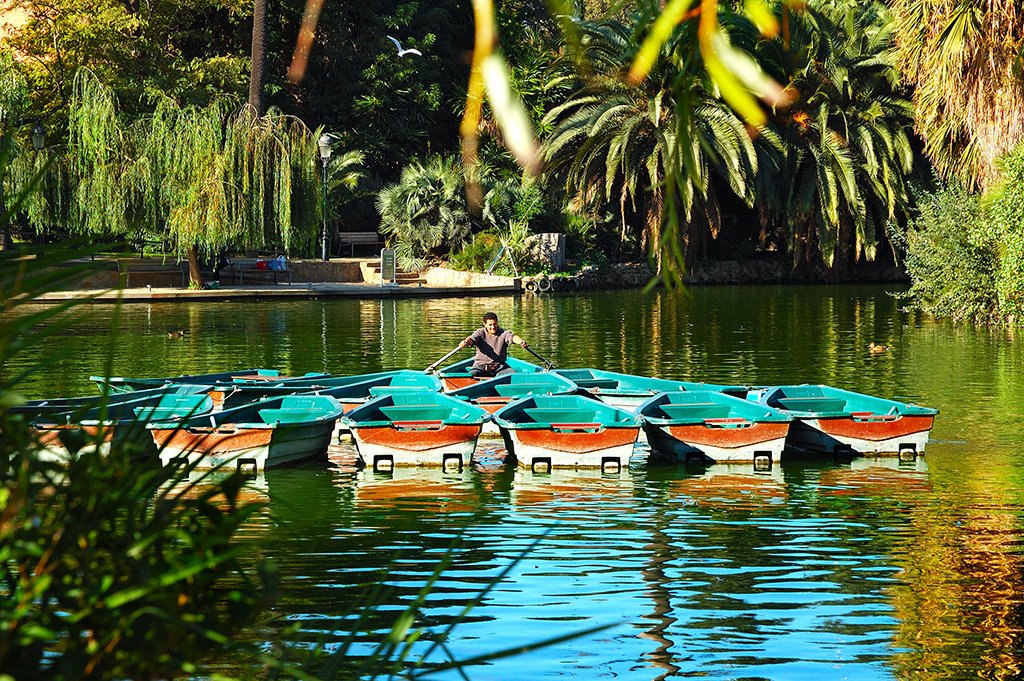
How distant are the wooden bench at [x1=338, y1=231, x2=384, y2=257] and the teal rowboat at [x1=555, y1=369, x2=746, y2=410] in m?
37.5

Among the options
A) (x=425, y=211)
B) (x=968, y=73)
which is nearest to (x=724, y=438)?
(x=968, y=73)

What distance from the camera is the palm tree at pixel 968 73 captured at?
25.7 metres

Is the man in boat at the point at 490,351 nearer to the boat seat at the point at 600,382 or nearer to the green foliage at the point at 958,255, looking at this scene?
the boat seat at the point at 600,382

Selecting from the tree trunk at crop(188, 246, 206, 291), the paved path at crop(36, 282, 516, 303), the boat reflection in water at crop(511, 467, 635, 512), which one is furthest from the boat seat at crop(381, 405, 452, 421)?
the tree trunk at crop(188, 246, 206, 291)

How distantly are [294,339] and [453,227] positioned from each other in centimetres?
2231

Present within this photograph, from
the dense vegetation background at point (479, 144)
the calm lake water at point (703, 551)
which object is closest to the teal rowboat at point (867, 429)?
the calm lake water at point (703, 551)

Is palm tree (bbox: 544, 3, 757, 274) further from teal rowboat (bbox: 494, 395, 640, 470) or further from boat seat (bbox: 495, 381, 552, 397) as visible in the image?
teal rowboat (bbox: 494, 395, 640, 470)

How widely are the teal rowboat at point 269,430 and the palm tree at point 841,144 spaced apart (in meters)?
34.4

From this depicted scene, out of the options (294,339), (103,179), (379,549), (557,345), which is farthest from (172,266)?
(379,549)

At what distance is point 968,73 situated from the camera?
27.1 m

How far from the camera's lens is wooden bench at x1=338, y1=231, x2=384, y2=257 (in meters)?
59.3

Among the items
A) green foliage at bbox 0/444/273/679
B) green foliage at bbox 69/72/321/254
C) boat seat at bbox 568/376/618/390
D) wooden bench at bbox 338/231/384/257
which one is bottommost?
boat seat at bbox 568/376/618/390

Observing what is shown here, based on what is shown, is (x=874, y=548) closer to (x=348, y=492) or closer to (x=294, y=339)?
(x=348, y=492)

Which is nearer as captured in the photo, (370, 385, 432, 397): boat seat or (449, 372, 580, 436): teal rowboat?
(370, 385, 432, 397): boat seat
